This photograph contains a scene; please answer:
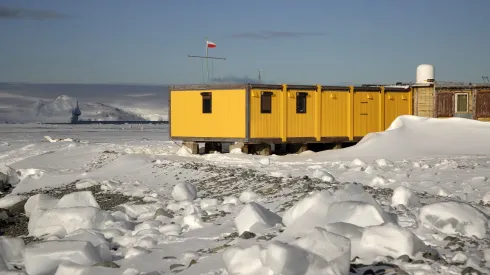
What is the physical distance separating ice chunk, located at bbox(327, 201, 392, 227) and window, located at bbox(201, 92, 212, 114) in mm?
17302

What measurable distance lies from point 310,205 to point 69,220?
3.87 metres

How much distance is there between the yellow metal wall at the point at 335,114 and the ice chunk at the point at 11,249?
18207 mm

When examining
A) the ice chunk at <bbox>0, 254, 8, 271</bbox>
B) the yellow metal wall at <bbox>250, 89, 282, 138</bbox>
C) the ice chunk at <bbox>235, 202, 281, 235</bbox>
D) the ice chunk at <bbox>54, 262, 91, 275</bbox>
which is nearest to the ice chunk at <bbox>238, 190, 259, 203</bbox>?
the ice chunk at <bbox>235, 202, 281, 235</bbox>

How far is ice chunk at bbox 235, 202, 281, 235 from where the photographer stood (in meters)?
8.48

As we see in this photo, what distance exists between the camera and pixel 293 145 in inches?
997

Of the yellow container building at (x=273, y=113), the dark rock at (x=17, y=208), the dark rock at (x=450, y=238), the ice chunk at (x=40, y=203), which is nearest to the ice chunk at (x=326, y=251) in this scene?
the dark rock at (x=450, y=238)

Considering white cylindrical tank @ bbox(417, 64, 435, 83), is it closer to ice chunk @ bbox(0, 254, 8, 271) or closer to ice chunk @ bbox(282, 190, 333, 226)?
ice chunk @ bbox(282, 190, 333, 226)

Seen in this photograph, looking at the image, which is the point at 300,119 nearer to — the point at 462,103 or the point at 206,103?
the point at 206,103

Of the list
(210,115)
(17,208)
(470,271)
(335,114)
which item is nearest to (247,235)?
(470,271)

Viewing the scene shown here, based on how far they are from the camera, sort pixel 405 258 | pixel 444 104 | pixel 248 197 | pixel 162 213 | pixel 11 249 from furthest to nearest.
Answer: pixel 444 104 < pixel 248 197 < pixel 162 213 < pixel 11 249 < pixel 405 258

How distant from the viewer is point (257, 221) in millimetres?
8523

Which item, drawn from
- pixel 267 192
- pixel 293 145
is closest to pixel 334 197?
pixel 267 192

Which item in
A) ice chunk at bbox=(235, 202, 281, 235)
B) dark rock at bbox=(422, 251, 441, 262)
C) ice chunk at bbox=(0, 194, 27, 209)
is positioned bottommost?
ice chunk at bbox=(0, 194, 27, 209)

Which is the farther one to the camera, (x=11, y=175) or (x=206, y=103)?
(x=206, y=103)
